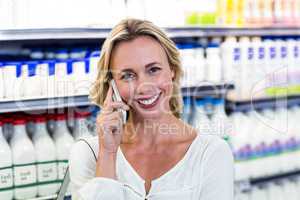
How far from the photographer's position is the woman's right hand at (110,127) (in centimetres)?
152

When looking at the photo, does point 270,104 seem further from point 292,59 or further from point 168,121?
point 168,121

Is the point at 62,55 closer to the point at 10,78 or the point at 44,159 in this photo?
the point at 10,78

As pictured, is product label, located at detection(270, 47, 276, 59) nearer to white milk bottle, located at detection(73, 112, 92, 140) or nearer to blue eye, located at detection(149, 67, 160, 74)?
white milk bottle, located at detection(73, 112, 92, 140)

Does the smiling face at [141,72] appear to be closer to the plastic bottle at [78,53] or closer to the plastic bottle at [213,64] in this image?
the plastic bottle at [78,53]

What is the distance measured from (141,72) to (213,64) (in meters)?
1.47

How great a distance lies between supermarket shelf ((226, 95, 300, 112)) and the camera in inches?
127

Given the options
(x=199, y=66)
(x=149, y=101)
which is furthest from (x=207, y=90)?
(x=149, y=101)

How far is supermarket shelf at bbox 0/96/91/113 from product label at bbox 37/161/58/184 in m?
0.31

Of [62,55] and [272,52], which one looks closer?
[62,55]

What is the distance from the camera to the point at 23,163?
7.48 ft

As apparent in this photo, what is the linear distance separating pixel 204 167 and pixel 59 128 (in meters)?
Result: 1.14

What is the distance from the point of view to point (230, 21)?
121 inches

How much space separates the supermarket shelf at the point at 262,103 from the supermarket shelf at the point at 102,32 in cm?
51

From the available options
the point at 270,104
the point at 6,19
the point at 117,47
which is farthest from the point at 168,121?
the point at 270,104
